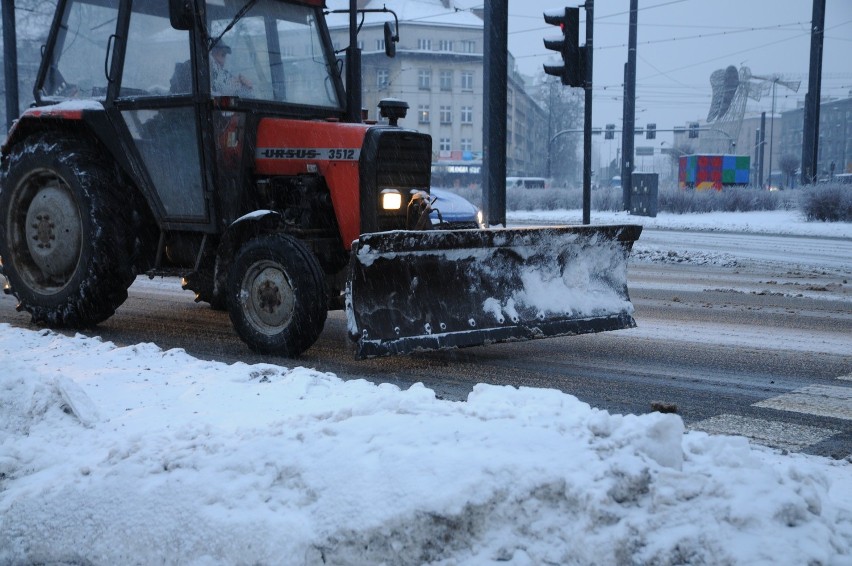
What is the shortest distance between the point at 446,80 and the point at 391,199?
246 feet

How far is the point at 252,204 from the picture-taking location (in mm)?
6930

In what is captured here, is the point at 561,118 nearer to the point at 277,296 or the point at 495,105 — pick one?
the point at 495,105

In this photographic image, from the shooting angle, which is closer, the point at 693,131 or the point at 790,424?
the point at 790,424

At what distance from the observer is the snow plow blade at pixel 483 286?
577cm

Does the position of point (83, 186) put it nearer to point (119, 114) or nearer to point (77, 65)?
point (119, 114)

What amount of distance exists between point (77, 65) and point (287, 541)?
5959 millimetres

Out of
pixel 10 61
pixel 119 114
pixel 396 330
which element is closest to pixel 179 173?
pixel 119 114

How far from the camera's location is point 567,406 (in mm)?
3885

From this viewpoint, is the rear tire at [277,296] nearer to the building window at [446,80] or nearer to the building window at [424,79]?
the building window at [424,79]

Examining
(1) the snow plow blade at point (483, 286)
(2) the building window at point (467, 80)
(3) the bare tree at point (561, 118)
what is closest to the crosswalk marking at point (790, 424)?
(1) the snow plow blade at point (483, 286)

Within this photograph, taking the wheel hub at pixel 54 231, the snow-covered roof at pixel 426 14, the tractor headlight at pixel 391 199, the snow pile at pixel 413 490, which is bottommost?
the snow pile at pixel 413 490

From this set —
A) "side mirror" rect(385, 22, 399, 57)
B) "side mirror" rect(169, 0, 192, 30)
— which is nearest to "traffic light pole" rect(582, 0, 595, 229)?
"side mirror" rect(385, 22, 399, 57)

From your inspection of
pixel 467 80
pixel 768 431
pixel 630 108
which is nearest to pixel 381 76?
pixel 467 80

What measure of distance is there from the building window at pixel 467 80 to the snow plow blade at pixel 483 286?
7517 centimetres
